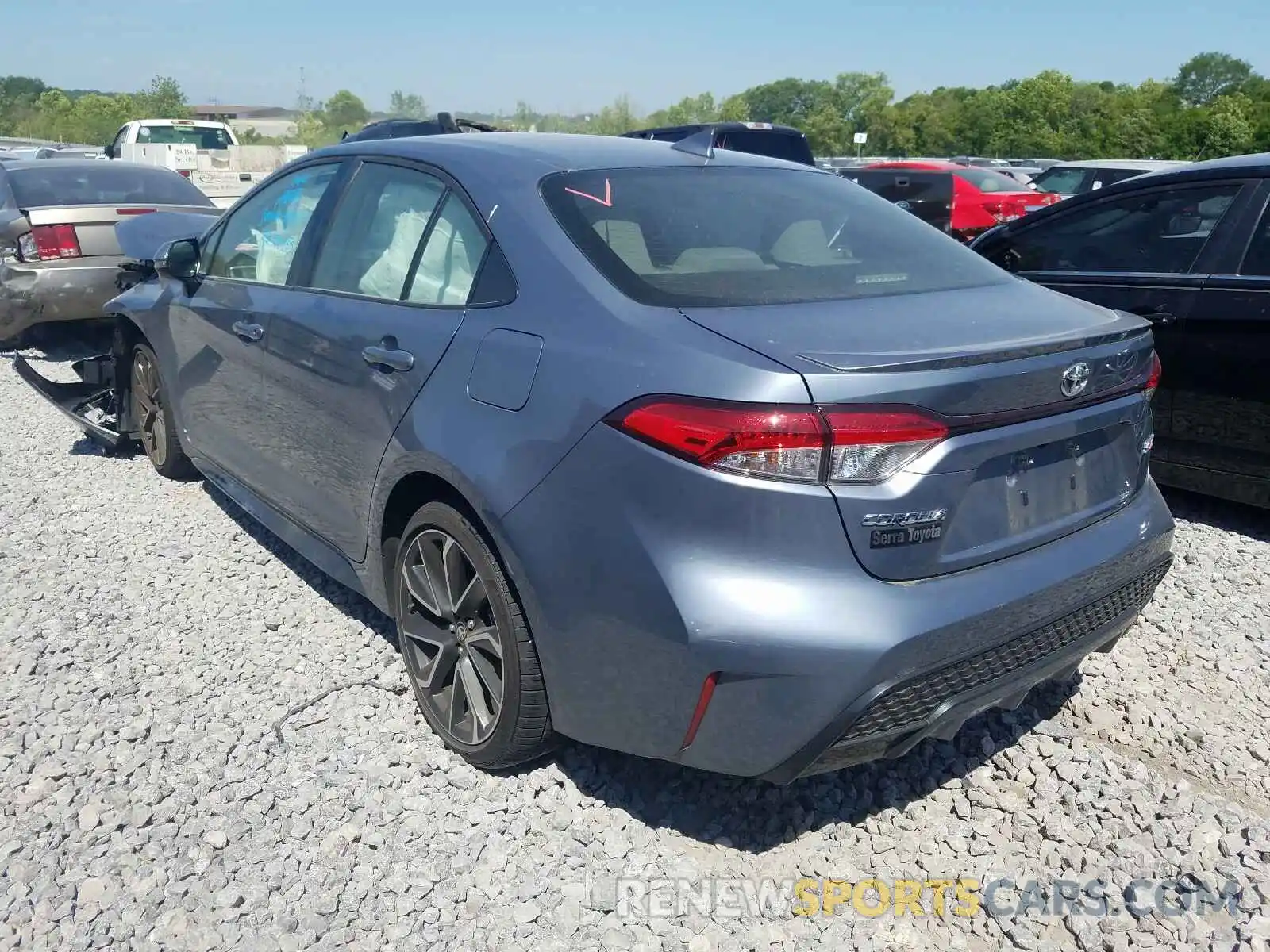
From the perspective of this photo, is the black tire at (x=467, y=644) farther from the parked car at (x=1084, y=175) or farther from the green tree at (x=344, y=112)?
the green tree at (x=344, y=112)

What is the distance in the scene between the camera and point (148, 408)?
520 centimetres

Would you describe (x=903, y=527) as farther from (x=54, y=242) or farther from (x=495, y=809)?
(x=54, y=242)

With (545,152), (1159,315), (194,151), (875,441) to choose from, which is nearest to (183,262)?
(545,152)

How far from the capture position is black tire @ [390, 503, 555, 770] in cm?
255

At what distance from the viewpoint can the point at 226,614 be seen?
12.6ft

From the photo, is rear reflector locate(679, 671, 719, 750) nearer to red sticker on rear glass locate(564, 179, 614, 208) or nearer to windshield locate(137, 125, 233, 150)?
red sticker on rear glass locate(564, 179, 614, 208)

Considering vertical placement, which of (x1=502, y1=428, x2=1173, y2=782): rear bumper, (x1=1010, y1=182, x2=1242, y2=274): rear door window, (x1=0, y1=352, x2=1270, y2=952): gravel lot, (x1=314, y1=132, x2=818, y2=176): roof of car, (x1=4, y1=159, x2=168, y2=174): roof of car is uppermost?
(x1=314, y1=132, x2=818, y2=176): roof of car

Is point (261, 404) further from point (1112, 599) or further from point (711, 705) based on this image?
point (1112, 599)

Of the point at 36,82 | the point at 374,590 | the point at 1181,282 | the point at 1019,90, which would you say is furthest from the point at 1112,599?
the point at 36,82

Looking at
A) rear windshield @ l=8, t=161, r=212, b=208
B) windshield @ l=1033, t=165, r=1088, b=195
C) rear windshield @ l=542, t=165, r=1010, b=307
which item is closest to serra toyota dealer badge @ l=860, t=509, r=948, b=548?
rear windshield @ l=542, t=165, r=1010, b=307

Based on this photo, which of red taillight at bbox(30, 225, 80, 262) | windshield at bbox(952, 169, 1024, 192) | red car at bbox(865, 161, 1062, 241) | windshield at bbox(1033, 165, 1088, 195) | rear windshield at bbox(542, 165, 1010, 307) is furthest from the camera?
windshield at bbox(1033, 165, 1088, 195)

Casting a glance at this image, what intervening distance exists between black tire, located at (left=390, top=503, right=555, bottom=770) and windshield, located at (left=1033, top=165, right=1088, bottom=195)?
1604cm

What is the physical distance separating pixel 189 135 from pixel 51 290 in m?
17.4

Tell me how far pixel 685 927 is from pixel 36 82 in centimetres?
13999
